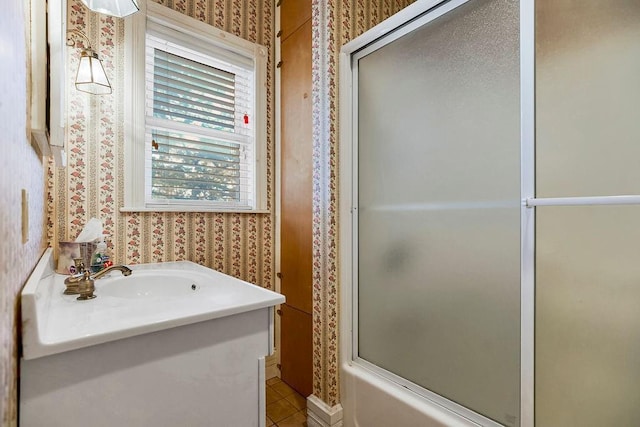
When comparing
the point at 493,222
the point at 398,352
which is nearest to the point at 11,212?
the point at 493,222

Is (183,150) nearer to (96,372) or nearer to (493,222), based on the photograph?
(96,372)

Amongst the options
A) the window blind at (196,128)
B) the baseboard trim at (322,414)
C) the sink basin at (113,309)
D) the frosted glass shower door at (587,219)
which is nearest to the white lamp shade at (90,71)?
the window blind at (196,128)

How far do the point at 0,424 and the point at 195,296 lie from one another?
24.9 inches

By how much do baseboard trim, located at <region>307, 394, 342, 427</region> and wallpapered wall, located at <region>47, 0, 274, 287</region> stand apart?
86 cm

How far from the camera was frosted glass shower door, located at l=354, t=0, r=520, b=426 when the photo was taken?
103 cm

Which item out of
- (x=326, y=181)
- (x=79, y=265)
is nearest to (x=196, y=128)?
(x=326, y=181)

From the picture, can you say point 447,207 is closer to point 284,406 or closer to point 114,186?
point 284,406

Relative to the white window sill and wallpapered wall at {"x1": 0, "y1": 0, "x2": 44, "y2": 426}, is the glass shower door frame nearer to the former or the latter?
the white window sill

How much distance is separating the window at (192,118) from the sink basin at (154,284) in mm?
420

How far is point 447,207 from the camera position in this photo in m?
1.18

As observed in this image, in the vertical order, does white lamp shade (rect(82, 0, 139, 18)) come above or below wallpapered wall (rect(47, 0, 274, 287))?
above

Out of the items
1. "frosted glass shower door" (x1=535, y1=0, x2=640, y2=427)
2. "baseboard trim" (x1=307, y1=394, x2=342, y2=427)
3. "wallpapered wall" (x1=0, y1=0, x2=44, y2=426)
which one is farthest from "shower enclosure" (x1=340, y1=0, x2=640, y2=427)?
"wallpapered wall" (x1=0, y1=0, x2=44, y2=426)

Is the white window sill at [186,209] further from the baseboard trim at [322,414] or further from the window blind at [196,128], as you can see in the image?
the baseboard trim at [322,414]

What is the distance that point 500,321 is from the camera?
1.04 meters
